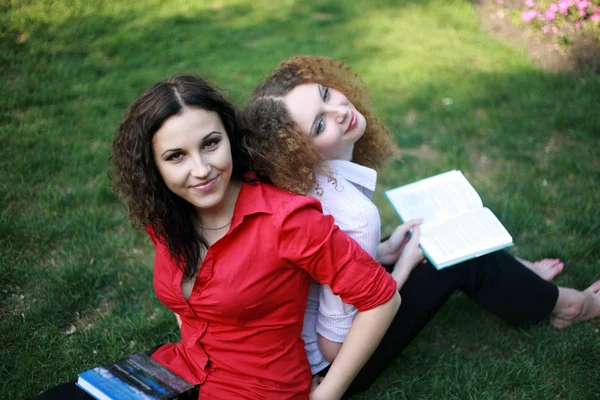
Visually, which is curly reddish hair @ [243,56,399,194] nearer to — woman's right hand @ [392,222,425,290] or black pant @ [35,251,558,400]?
woman's right hand @ [392,222,425,290]

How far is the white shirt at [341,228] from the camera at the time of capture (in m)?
2.00

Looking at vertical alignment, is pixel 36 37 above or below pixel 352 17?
above

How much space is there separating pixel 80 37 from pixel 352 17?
10.4 feet

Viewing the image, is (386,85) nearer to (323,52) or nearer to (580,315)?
(323,52)

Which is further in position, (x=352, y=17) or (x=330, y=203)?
(x=352, y=17)

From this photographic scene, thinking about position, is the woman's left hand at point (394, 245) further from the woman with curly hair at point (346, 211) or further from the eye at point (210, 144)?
the eye at point (210, 144)

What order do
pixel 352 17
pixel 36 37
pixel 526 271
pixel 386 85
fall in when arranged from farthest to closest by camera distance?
1. pixel 352 17
2. pixel 36 37
3. pixel 386 85
4. pixel 526 271

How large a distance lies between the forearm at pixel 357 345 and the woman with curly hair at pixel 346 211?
9 centimetres

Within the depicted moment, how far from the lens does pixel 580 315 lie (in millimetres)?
2660

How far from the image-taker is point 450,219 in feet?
8.09

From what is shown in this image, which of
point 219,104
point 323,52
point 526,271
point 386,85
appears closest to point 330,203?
point 219,104

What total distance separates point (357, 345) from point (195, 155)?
2.79 feet

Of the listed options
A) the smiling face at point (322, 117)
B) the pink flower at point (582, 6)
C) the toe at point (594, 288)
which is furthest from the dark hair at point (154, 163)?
the pink flower at point (582, 6)

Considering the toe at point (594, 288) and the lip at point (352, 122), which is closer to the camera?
the lip at point (352, 122)
